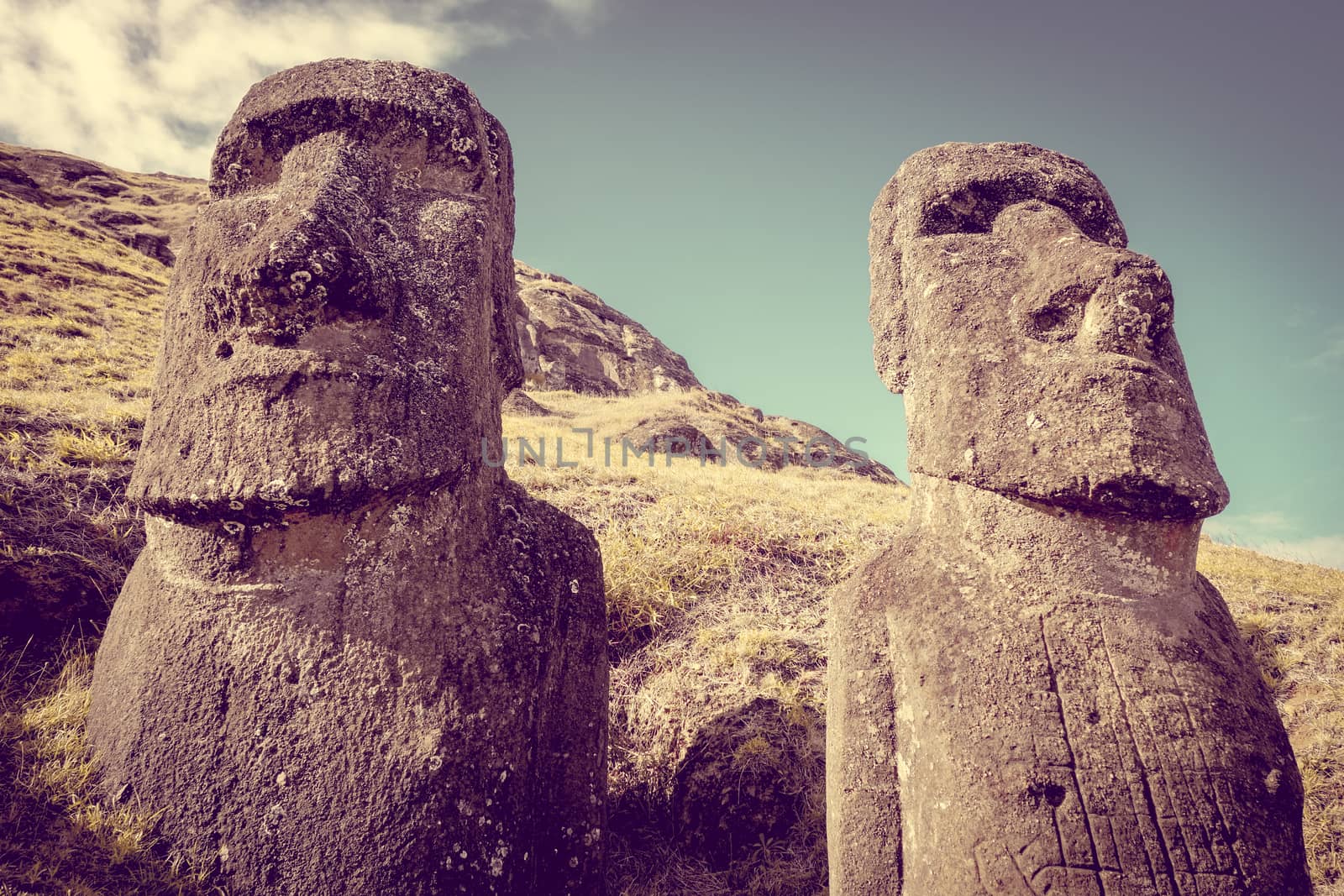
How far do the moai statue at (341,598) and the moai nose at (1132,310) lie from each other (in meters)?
1.84

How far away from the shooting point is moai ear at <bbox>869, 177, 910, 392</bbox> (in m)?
2.71

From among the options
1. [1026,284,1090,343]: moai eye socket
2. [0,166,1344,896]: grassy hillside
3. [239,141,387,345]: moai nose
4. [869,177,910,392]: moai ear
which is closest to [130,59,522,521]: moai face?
[239,141,387,345]: moai nose

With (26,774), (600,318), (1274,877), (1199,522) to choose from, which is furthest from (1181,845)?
(600,318)

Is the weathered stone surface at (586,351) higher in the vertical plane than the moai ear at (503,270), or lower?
higher

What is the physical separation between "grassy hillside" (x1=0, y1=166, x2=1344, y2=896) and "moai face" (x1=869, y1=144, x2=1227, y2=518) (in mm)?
1808

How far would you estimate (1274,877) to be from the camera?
1711 mm

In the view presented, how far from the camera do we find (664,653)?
4.21m

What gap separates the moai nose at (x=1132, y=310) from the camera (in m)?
2.03

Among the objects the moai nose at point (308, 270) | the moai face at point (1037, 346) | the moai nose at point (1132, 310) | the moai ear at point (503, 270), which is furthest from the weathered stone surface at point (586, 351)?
the moai nose at point (1132, 310)

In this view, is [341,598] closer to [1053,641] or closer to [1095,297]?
[1053,641]

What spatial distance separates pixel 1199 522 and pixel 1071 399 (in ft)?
1.68

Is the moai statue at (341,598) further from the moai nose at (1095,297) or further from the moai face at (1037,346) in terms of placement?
the moai nose at (1095,297)

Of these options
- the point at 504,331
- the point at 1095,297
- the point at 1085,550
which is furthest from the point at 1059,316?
the point at 504,331

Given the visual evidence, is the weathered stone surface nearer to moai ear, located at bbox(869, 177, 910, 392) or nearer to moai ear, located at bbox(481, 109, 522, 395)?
moai ear, located at bbox(481, 109, 522, 395)
